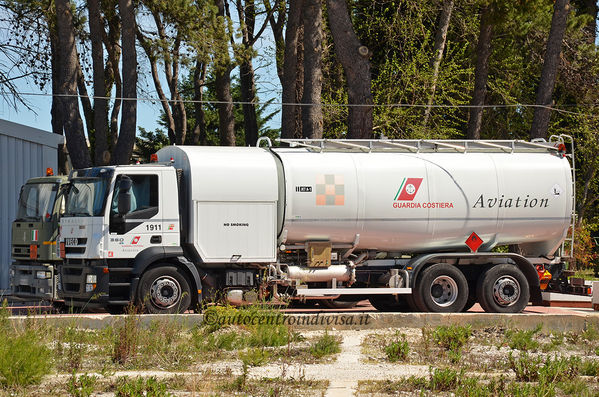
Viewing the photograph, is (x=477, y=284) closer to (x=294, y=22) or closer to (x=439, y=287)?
(x=439, y=287)

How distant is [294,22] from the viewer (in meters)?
29.0

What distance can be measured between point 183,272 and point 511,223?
259 inches

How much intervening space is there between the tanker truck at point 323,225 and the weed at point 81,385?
5522mm

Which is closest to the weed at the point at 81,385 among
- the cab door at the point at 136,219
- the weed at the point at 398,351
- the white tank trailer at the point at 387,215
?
the weed at the point at 398,351

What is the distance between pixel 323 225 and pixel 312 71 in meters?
8.63

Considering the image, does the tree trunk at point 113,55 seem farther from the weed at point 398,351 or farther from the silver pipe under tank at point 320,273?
the weed at point 398,351

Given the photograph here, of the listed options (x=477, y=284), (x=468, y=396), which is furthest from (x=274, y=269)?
(x=468, y=396)

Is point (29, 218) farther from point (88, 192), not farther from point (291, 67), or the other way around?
point (291, 67)

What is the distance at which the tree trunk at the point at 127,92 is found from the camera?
82.5 feet

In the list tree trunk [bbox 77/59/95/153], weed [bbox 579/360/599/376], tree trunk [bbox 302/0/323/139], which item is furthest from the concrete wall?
weed [bbox 579/360/599/376]

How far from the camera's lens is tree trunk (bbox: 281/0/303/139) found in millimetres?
27984

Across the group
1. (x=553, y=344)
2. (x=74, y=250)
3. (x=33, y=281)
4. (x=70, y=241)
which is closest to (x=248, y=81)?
(x=33, y=281)

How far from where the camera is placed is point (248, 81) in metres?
37.0

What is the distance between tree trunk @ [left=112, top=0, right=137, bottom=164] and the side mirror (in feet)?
31.4
